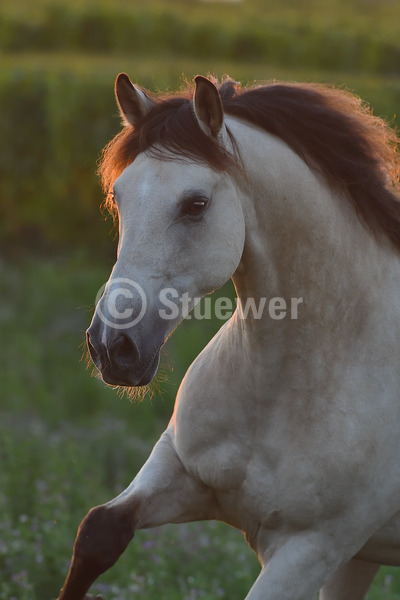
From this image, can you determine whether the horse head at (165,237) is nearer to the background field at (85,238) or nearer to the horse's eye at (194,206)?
the horse's eye at (194,206)

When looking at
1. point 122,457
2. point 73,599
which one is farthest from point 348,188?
point 122,457

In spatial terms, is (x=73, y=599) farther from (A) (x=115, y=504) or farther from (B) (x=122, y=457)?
(B) (x=122, y=457)

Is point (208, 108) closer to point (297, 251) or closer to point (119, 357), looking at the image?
point (297, 251)

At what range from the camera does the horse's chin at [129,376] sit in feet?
7.52

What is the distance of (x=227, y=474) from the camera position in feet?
8.93

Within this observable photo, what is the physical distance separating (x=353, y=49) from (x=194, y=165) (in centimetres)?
970

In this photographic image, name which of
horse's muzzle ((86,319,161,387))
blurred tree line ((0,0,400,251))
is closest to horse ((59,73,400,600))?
horse's muzzle ((86,319,161,387))

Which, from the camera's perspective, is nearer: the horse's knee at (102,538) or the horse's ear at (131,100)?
the horse's ear at (131,100)

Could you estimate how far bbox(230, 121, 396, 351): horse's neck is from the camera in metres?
2.57

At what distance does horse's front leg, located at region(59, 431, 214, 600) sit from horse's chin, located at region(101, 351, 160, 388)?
1.95 ft

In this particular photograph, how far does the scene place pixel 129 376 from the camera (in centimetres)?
230

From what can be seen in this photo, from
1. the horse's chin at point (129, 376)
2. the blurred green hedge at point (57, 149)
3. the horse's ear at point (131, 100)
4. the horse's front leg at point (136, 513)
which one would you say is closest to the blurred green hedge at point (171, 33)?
the blurred green hedge at point (57, 149)

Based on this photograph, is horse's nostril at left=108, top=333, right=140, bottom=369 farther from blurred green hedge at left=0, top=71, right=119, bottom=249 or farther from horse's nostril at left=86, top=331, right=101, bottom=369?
blurred green hedge at left=0, top=71, right=119, bottom=249

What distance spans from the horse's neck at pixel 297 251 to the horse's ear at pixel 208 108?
0.11 metres
